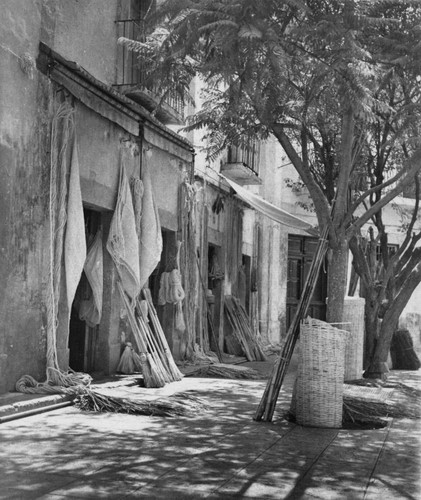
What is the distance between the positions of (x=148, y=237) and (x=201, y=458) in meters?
6.37

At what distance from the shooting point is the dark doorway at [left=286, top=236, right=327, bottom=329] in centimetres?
2291

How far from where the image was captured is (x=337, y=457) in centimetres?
631

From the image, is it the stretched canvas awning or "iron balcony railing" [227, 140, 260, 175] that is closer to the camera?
the stretched canvas awning

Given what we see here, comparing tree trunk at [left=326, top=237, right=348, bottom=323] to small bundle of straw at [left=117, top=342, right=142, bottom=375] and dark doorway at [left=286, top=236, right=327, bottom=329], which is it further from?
dark doorway at [left=286, top=236, right=327, bottom=329]

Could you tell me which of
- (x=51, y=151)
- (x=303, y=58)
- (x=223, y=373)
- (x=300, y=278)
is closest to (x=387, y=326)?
(x=223, y=373)

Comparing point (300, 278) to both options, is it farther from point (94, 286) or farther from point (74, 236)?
point (74, 236)

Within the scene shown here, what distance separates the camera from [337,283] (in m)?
9.26

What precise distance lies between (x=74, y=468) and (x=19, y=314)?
3537 millimetres

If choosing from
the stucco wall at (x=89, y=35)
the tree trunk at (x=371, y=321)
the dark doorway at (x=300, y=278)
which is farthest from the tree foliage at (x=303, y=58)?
the dark doorway at (x=300, y=278)

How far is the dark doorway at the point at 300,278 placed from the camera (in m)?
22.9

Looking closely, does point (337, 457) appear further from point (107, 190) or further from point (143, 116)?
point (143, 116)

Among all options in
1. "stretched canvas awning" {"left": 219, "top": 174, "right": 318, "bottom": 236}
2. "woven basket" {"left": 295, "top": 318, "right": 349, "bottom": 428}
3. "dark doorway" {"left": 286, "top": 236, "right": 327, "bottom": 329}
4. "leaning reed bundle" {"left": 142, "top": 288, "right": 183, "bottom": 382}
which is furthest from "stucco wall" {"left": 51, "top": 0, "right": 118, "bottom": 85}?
"dark doorway" {"left": 286, "top": 236, "right": 327, "bottom": 329}

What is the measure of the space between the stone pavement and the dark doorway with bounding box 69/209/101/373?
2.87m

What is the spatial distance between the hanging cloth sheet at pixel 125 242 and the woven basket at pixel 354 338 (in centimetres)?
364
